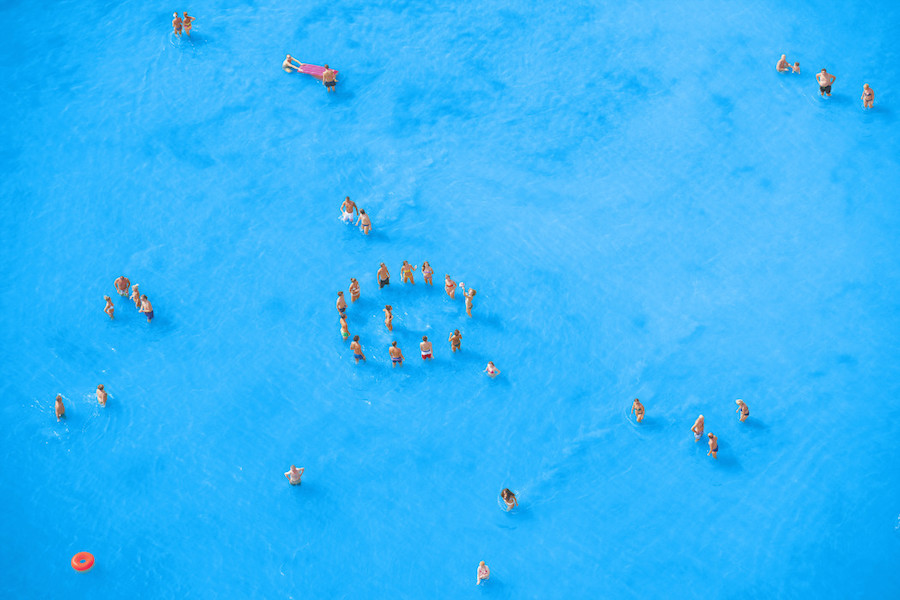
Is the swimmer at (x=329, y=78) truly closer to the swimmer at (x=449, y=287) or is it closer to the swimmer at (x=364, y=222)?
the swimmer at (x=364, y=222)

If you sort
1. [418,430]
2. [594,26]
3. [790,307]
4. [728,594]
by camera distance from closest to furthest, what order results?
1. [728,594]
2. [418,430]
3. [790,307]
4. [594,26]

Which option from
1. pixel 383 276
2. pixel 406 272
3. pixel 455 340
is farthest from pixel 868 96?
pixel 383 276

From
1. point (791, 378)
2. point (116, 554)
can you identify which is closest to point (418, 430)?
point (116, 554)

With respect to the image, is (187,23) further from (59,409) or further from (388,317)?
(59,409)

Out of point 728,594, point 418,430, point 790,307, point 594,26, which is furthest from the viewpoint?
point 594,26

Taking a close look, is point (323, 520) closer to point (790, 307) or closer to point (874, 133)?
point (790, 307)

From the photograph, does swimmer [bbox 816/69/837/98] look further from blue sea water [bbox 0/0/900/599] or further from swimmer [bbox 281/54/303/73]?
swimmer [bbox 281/54/303/73]
